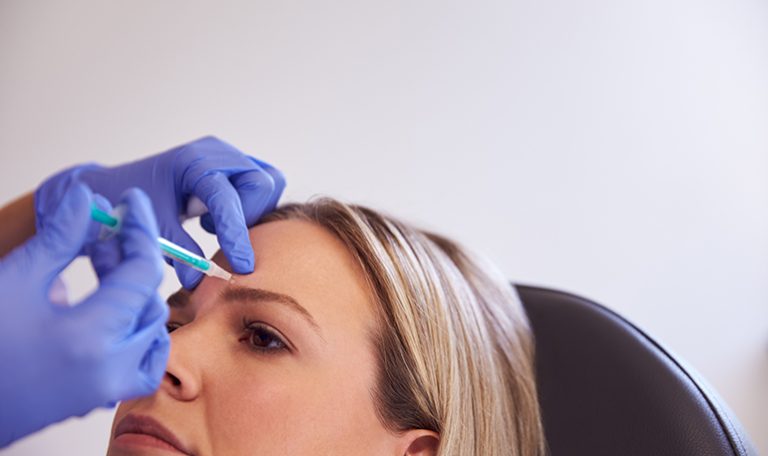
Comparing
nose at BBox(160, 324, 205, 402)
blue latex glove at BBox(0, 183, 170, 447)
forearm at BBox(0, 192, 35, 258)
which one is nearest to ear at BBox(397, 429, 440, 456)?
nose at BBox(160, 324, 205, 402)

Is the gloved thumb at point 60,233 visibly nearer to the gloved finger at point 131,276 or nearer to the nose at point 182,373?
the gloved finger at point 131,276

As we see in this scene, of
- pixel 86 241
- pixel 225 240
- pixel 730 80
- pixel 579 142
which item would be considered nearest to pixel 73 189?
pixel 86 241

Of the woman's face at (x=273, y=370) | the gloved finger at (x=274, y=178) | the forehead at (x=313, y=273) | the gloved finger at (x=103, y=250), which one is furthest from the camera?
the gloved finger at (x=274, y=178)

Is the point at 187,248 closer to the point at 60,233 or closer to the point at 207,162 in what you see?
the point at 207,162

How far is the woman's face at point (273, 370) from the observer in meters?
0.89

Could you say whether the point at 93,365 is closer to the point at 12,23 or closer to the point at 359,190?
the point at 359,190

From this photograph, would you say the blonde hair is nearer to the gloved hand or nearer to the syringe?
the gloved hand

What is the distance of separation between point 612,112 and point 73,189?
1.36 meters

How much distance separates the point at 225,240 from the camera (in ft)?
3.27

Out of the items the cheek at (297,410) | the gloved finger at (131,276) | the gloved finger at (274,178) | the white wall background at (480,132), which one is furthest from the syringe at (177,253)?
the white wall background at (480,132)

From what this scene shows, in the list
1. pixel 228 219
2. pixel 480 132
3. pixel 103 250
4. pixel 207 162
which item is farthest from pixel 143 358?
pixel 480 132

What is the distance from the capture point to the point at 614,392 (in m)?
1.09

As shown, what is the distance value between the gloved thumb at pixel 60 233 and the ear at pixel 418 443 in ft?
1.77

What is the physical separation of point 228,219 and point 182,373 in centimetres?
24
